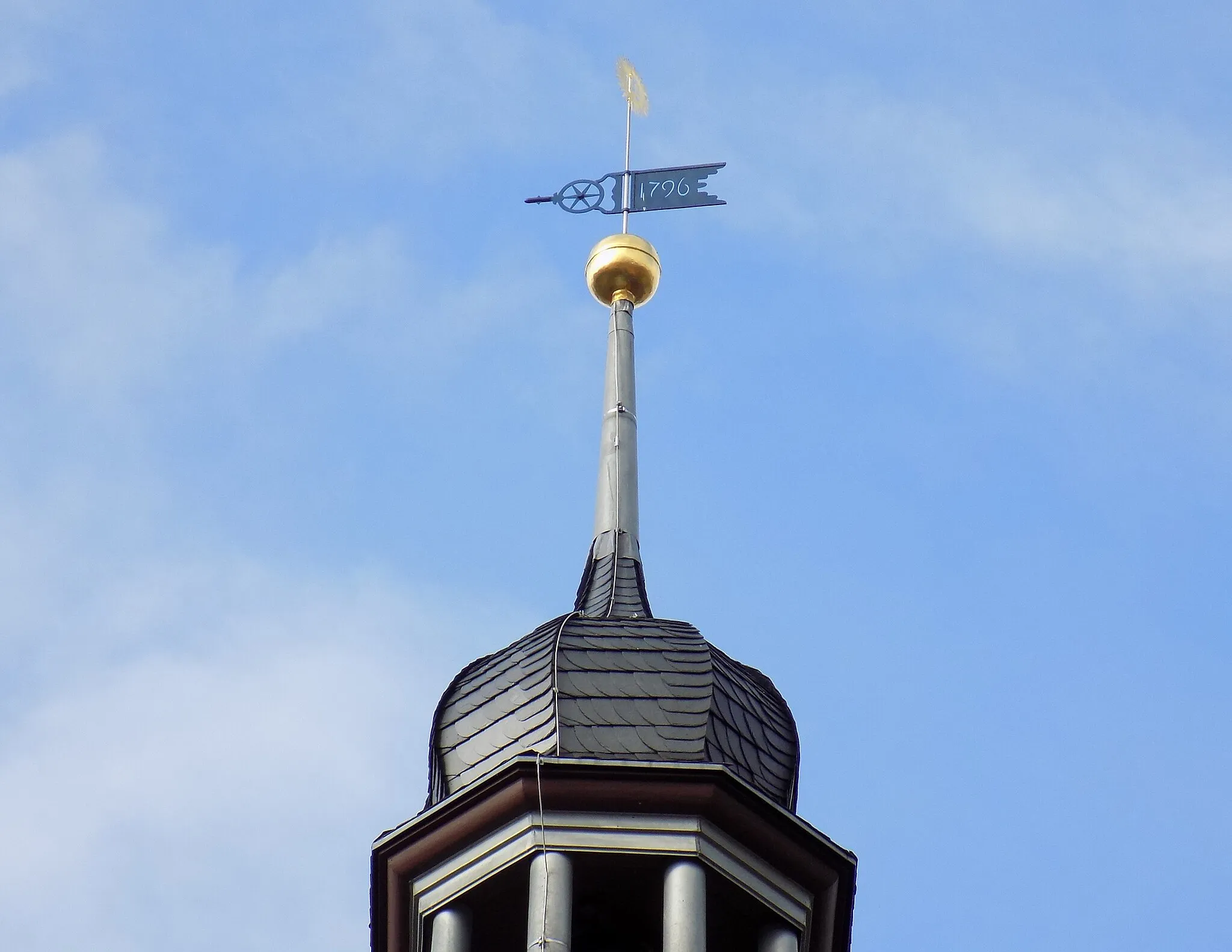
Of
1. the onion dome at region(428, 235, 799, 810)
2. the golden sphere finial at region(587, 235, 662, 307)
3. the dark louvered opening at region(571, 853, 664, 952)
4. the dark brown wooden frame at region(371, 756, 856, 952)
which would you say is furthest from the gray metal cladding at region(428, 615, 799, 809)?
the golden sphere finial at region(587, 235, 662, 307)

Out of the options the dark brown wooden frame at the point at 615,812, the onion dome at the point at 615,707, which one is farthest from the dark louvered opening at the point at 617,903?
the onion dome at the point at 615,707

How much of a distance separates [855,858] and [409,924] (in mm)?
2939

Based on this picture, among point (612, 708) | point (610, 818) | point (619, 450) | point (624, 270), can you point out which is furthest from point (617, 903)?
point (624, 270)

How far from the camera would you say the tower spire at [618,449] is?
25094mm

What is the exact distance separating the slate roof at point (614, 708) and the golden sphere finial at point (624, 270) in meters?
5.05

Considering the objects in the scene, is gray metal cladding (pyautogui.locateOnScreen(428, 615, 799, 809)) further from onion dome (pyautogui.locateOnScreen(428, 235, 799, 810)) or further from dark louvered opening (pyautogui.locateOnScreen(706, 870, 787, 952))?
dark louvered opening (pyautogui.locateOnScreen(706, 870, 787, 952))

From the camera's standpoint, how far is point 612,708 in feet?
74.6

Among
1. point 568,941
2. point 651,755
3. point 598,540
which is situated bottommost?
point 568,941

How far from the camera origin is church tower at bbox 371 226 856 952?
21844 mm

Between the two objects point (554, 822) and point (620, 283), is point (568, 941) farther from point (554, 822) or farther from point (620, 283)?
point (620, 283)

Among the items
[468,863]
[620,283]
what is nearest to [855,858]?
[468,863]

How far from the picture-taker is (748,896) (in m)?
22.2

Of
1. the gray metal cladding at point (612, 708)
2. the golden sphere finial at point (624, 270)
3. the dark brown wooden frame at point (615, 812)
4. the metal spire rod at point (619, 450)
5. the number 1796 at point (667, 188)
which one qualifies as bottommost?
the dark brown wooden frame at point (615, 812)

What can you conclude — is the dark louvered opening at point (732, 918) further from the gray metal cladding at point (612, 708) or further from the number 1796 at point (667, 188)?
the number 1796 at point (667, 188)
